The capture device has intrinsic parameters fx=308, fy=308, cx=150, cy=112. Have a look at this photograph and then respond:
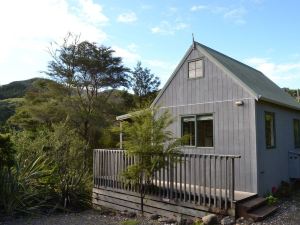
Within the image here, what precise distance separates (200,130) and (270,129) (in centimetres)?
227

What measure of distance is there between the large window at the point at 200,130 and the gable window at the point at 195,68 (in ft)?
4.90

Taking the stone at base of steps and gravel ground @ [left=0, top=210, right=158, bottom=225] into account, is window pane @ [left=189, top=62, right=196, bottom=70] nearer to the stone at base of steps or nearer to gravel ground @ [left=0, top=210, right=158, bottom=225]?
the stone at base of steps

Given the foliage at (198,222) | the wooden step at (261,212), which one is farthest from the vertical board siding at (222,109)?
the foliage at (198,222)

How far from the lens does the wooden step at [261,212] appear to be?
706 cm

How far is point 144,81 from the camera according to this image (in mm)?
37156

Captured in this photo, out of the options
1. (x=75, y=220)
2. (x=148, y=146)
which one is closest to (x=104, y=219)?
(x=75, y=220)

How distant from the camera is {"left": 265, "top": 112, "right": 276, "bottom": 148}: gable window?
9827 millimetres

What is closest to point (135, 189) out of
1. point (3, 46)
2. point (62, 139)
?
point (62, 139)

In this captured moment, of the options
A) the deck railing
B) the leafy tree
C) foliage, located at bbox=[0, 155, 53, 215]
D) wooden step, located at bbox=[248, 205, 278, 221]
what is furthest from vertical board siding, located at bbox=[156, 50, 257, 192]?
the leafy tree

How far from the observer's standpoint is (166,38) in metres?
11.9

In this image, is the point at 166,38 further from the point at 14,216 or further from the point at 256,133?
the point at 14,216

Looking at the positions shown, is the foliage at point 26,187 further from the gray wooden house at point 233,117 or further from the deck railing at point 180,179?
the gray wooden house at point 233,117

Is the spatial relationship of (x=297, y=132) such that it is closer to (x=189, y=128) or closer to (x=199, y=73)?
(x=189, y=128)

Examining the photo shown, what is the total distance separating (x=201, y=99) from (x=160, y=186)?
140 inches
